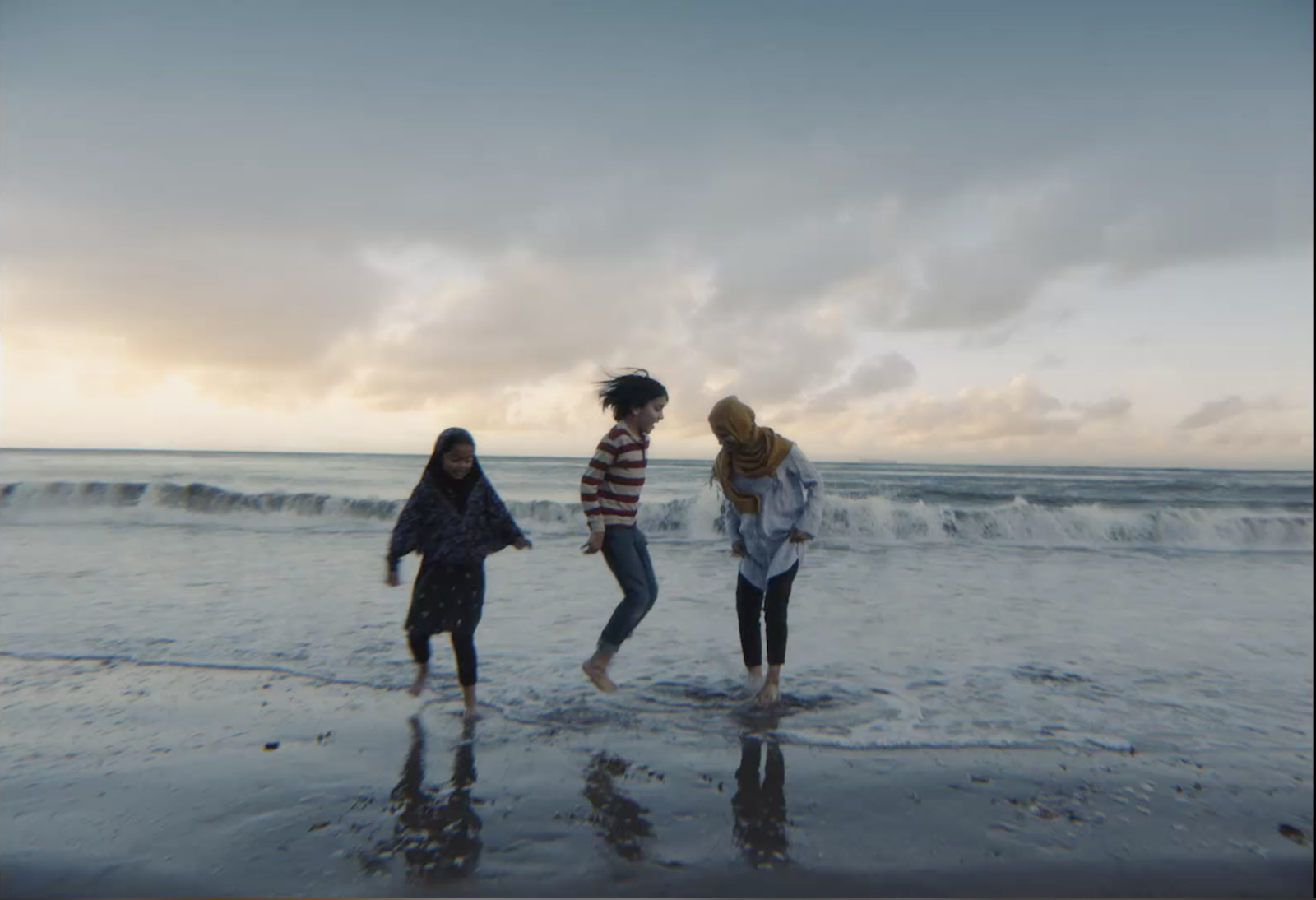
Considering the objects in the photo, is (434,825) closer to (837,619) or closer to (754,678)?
(754,678)

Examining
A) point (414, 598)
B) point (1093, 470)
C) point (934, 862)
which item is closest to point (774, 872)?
point (934, 862)

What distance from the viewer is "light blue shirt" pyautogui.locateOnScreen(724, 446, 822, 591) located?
14.9ft

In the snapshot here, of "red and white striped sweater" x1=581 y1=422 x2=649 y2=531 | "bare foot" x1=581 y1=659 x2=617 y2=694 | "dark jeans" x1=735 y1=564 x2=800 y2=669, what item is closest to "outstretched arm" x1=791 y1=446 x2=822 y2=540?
"dark jeans" x1=735 y1=564 x2=800 y2=669

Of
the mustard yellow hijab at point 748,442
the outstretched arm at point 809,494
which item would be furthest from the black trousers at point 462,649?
the outstretched arm at point 809,494

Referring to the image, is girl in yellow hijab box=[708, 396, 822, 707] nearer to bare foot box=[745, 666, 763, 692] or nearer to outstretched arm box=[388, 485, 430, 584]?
bare foot box=[745, 666, 763, 692]

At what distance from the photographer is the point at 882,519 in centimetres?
1580

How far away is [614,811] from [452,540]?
182 centimetres

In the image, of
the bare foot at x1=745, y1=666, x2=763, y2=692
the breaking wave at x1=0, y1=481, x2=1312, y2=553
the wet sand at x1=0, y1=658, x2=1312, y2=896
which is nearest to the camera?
the wet sand at x1=0, y1=658, x2=1312, y2=896

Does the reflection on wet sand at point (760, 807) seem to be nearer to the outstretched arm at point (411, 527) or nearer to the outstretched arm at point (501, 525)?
the outstretched arm at point (501, 525)

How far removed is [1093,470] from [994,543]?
30.9 meters

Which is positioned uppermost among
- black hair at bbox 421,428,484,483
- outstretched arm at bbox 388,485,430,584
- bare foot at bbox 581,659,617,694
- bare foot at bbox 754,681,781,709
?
black hair at bbox 421,428,484,483

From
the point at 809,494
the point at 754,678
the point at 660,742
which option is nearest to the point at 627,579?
the point at 660,742

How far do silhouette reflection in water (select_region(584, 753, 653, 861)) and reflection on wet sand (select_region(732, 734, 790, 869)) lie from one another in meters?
0.39

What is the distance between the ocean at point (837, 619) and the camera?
179 inches
